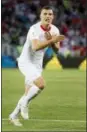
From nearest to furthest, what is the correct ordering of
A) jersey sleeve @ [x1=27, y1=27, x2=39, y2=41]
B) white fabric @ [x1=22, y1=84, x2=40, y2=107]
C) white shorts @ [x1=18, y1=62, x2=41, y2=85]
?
1. jersey sleeve @ [x1=27, y1=27, x2=39, y2=41]
2. white fabric @ [x1=22, y1=84, x2=40, y2=107]
3. white shorts @ [x1=18, y1=62, x2=41, y2=85]

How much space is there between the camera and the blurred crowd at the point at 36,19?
3562 centimetres

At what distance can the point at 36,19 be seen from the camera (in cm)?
3706

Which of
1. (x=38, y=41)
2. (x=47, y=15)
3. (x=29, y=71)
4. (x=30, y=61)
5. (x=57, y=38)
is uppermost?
(x=47, y=15)

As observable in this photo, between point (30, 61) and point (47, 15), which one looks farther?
point (30, 61)

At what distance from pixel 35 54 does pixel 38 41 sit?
731 millimetres

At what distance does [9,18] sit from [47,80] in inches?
542

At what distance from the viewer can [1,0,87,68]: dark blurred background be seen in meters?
34.3

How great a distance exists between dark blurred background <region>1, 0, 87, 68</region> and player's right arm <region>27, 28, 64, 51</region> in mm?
22831

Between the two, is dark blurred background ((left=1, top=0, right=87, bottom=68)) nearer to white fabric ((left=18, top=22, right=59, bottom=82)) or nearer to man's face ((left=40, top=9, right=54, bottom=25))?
white fabric ((left=18, top=22, right=59, bottom=82))

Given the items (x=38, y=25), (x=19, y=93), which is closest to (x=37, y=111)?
(x=38, y=25)

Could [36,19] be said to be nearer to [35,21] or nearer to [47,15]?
[35,21]

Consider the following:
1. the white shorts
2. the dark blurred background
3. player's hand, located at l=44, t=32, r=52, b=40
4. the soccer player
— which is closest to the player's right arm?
the soccer player

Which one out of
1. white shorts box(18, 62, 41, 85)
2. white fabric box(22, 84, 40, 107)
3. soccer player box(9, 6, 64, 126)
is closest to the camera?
soccer player box(9, 6, 64, 126)

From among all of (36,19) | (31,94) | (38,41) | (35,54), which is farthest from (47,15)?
(36,19)
